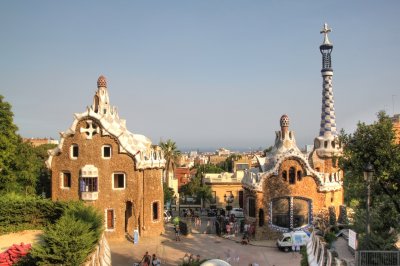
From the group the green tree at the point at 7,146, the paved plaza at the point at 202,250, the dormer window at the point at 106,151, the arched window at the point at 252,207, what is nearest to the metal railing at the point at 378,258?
the paved plaza at the point at 202,250

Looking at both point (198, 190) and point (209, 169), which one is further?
point (209, 169)

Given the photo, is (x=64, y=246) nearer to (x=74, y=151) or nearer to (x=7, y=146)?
(x=74, y=151)

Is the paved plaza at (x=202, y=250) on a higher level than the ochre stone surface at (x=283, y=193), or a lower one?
lower

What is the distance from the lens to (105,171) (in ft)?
105

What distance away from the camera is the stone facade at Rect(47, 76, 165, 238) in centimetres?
3177

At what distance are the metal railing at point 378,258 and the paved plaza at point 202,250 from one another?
10631mm

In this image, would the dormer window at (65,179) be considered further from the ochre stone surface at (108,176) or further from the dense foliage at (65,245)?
the dense foliage at (65,245)

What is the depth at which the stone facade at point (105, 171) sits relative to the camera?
3177 centimetres

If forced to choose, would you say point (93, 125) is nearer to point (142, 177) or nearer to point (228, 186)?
point (142, 177)

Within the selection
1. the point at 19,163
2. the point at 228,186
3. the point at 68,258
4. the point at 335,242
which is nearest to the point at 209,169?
the point at 228,186

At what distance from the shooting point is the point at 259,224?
104ft

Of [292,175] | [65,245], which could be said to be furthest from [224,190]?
[65,245]

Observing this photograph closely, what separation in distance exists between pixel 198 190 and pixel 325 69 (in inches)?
846

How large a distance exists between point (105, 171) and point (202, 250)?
400 inches
